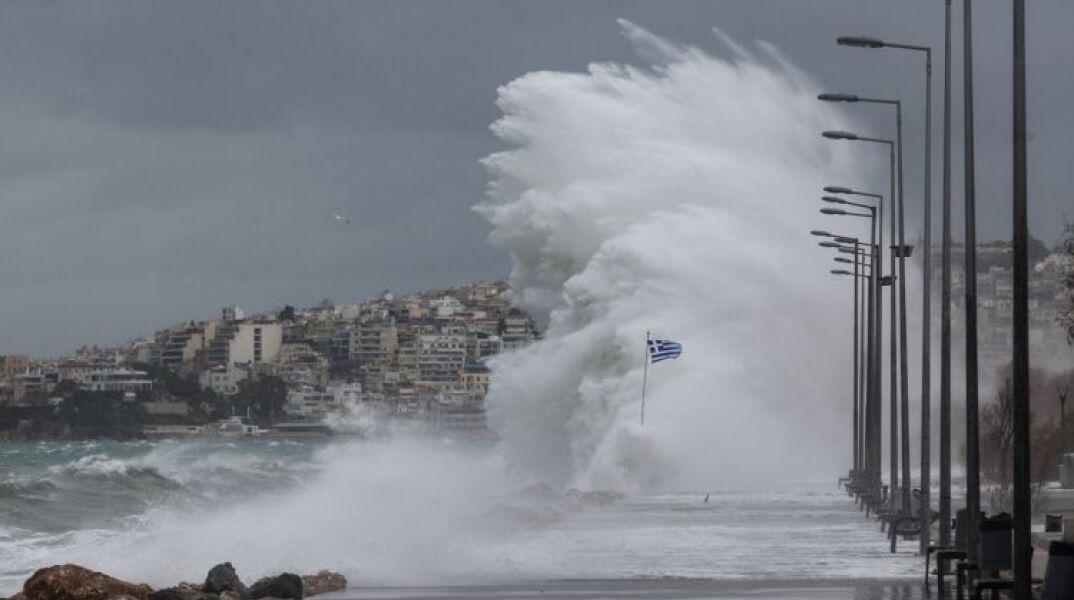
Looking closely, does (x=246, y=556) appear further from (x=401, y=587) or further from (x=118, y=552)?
(x=401, y=587)

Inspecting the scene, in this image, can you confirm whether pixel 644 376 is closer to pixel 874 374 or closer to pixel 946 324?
pixel 874 374

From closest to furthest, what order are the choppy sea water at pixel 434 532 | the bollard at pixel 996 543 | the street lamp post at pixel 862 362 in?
the bollard at pixel 996 543, the choppy sea water at pixel 434 532, the street lamp post at pixel 862 362

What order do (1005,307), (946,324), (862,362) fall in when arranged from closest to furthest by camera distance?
(946,324)
(862,362)
(1005,307)

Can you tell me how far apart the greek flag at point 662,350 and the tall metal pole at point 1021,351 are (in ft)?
141

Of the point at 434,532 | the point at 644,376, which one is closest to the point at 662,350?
the point at 644,376

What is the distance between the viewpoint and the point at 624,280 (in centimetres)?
7050

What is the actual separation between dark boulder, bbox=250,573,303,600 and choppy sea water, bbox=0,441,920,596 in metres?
2.55

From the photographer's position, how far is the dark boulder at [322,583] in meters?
27.5

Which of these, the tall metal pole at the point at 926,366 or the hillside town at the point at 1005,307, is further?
the hillside town at the point at 1005,307

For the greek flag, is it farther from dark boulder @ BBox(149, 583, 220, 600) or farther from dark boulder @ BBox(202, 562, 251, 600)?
dark boulder @ BBox(149, 583, 220, 600)

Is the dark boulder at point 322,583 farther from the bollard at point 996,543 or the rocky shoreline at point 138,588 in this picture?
the bollard at point 996,543

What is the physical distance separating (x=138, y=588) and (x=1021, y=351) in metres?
11.9

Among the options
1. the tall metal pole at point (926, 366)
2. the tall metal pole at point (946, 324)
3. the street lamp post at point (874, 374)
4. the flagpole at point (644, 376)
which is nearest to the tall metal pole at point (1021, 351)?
the tall metal pole at point (946, 324)

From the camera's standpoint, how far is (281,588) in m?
26.5
